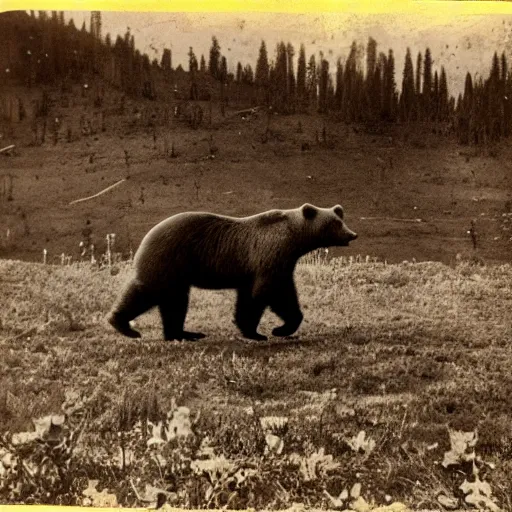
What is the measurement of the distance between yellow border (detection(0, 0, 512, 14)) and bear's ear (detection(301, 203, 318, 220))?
4.58ft

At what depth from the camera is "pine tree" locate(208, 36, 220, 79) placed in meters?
5.14

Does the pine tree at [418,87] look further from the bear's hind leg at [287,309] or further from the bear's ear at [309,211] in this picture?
the bear's hind leg at [287,309]

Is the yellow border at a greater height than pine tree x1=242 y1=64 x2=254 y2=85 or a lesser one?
greater

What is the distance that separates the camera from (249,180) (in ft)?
17.0

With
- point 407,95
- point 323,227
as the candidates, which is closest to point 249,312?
point 323,227

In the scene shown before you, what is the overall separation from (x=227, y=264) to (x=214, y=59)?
59.2 inches

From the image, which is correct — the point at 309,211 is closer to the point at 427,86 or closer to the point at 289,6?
the point at 427,86

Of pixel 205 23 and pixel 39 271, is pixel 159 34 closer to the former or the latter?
pixel 205 23

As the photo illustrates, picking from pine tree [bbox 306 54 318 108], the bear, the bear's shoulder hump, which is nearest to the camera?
the bear

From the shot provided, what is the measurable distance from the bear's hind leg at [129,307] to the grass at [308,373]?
7 centimetres

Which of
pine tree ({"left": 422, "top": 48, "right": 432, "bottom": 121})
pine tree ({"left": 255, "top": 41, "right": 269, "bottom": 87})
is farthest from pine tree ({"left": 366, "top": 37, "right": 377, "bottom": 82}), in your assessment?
pine tree ({"left": 255, "top": 41, "right": 269, "bottom": 87})

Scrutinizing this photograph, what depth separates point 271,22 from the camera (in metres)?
5.09

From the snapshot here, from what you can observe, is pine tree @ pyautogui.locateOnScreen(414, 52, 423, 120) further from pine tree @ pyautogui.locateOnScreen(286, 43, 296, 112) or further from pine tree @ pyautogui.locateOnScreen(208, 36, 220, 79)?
pine tree @ pyautogui.locateOnScreen(208, 36, 220, 79)

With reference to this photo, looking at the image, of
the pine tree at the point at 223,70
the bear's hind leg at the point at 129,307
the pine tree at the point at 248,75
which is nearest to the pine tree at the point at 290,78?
the pine tree at the point at 248,75
